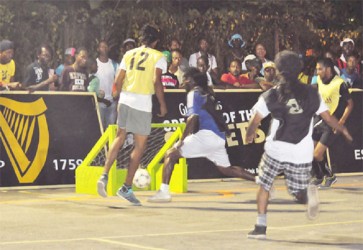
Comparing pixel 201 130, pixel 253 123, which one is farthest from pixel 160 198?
pixel 253 123

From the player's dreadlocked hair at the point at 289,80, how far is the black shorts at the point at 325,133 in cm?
528

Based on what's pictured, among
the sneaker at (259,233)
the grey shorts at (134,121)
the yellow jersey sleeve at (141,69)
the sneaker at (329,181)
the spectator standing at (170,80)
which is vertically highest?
the yellow jersey sleeve at (141,69)

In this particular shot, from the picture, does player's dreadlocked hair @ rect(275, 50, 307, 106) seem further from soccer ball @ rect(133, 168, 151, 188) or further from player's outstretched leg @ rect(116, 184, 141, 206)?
soccer ball @ rect(133, 168, 151, 188)

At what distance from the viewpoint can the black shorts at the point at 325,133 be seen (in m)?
17.5

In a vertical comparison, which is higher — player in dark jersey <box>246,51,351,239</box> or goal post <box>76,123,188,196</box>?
player in dark jersey <box>246,51,351,239</box>

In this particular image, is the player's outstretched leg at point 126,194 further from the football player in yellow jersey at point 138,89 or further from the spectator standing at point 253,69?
the spectator standing at point 253,69

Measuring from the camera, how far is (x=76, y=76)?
19.6 m

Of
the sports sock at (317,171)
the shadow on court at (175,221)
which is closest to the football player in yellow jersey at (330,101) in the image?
the sports sock at (317,171)

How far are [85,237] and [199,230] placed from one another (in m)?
1.25

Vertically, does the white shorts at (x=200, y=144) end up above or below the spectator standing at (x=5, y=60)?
below

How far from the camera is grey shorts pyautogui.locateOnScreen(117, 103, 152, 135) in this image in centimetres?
1544

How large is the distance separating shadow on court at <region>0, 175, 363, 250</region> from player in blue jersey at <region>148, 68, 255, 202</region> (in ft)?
1.83

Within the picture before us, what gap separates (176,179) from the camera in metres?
17.6

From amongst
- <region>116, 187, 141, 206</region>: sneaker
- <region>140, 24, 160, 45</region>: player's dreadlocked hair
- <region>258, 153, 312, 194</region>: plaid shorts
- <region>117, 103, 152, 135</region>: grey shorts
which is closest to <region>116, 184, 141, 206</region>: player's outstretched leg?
<region>116, 187, 141, 206</region>: sneaker
